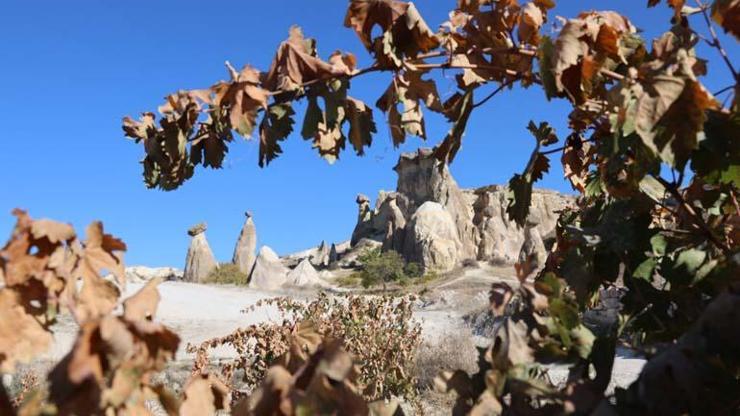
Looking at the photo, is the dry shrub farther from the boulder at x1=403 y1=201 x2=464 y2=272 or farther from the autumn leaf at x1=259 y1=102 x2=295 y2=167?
the boulder at x1=403 y1=201 x2=464 y2=272

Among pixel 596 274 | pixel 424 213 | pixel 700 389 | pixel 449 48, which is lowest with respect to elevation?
pixel 700 389

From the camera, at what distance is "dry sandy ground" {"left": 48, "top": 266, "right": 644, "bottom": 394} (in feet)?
35.3

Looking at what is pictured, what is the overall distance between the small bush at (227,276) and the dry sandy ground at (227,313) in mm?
9873

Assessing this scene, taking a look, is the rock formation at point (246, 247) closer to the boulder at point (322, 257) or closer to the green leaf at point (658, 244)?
the boulder at point (322, 257)

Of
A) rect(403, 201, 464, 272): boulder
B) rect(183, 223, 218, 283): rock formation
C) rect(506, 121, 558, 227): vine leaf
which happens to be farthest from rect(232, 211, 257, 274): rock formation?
rect(506, 121, 558, 227): vine leaf

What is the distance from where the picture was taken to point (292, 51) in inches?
56.2

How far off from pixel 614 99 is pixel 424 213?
122ft

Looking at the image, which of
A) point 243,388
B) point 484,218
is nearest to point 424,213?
point 484,218

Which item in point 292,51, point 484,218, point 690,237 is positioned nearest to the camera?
point 292,51

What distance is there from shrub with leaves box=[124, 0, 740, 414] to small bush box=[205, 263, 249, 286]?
30.2 meters

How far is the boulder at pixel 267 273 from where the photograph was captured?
28.3 metres

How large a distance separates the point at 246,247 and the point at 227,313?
2198 centimetres

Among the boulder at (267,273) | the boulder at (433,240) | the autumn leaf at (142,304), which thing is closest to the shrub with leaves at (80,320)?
the autumn leaf at (142,304)

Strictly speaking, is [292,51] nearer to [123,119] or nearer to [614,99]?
[123,119]
